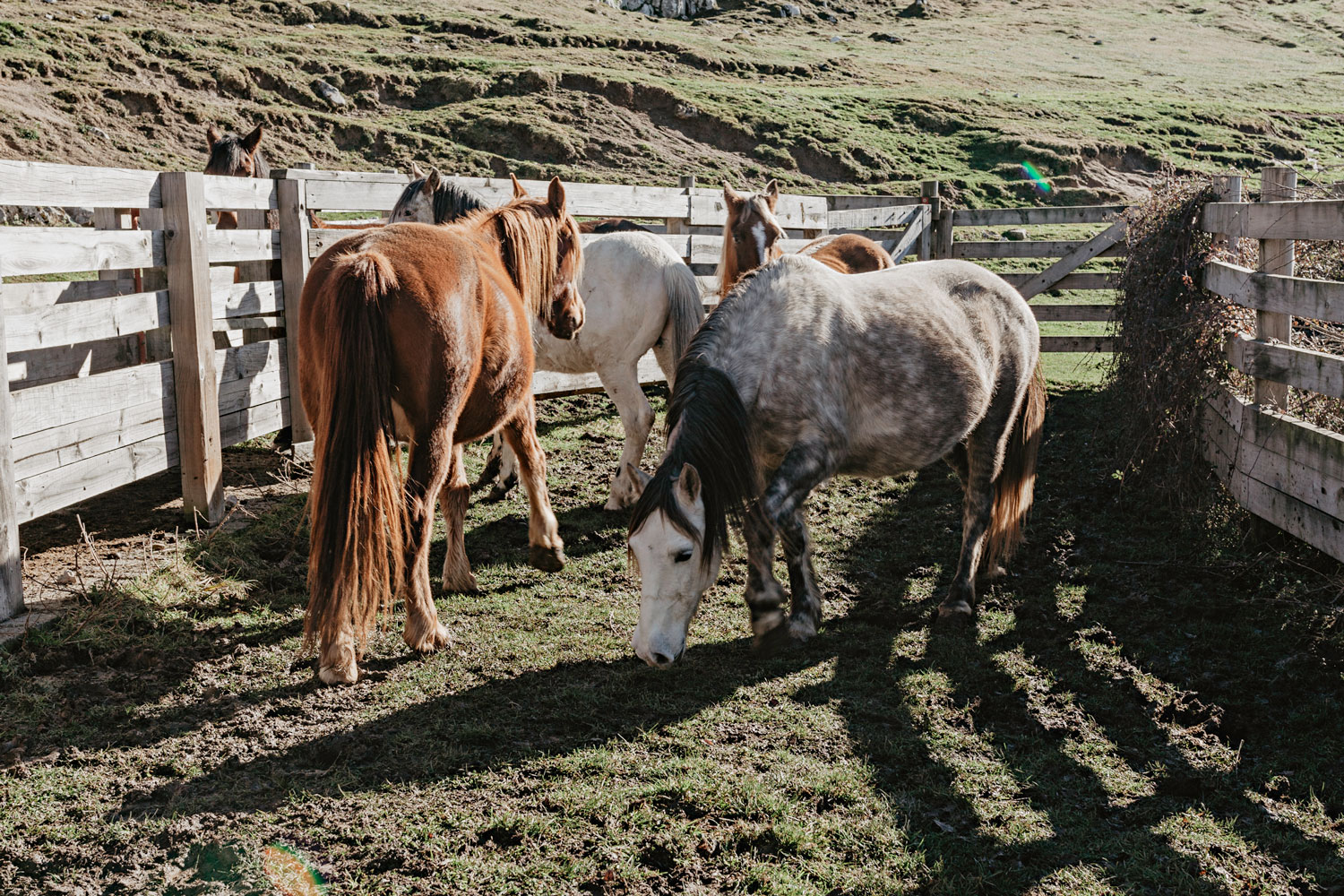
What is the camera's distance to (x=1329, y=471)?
4148mm

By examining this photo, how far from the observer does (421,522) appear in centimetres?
377

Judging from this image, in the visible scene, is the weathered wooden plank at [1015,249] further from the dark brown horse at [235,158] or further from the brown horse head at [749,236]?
the dark brown horse at [235,158]

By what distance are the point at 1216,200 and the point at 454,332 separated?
549cm

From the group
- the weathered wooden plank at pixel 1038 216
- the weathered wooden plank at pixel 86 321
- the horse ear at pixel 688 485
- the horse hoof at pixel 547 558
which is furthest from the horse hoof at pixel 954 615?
the weathered wooden plank at pixel 1038 216

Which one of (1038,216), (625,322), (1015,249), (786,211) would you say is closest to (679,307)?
(625,322)

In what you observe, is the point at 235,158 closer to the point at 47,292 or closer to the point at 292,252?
the point at 292,252

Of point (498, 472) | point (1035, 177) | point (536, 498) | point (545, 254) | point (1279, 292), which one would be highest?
point (1035, 177)

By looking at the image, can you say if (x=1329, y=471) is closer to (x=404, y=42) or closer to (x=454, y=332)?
(x=454, y=332)

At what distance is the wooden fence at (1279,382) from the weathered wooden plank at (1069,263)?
15.1ft

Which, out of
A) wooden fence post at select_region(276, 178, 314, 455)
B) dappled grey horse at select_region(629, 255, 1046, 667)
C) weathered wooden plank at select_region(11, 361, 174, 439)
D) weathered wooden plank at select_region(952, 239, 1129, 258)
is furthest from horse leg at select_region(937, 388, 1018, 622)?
weathered wooden plank at select_region(952, 239, 1129, 258)

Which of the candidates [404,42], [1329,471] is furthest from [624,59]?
[1329,471]

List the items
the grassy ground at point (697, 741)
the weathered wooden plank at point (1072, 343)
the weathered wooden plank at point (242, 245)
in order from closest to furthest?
the grassy ground at point (697, 741) → the weathered wooden plank at point (242, 245) → the weathered wooden plank at point (1072, 343)

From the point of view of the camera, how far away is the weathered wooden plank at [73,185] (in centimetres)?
404

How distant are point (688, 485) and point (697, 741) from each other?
96 cm
